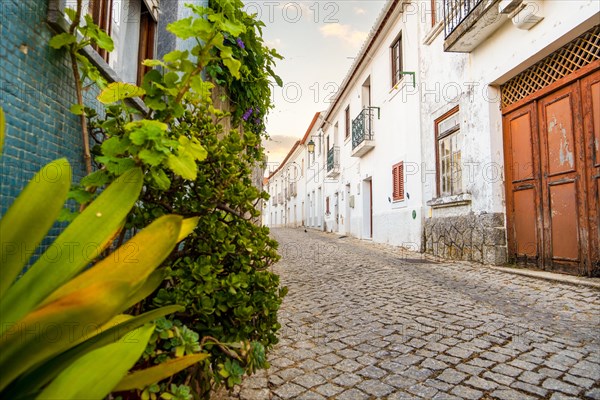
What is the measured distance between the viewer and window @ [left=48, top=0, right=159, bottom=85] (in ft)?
7.50

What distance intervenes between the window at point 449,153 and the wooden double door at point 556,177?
117 cm

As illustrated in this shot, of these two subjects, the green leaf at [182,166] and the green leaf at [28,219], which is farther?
the green leaf at [182,166]

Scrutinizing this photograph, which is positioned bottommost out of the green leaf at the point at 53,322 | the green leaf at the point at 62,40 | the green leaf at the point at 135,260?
the green leaf at the point at 53,322

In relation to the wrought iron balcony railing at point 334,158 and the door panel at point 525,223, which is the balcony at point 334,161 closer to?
the wrought iron balcony railing at point 334,158

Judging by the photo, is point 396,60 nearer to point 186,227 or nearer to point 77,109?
point 77,109

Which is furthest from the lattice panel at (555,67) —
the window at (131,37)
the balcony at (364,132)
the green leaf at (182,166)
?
the balcony at (364,132)

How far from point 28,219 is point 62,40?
3.41 ft

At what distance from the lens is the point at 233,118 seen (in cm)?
400

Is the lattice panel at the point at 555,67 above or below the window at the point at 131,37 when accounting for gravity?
above

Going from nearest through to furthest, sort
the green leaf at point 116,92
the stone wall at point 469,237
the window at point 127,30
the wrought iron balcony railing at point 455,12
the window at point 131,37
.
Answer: the green leaf at point 116,92 < the window at point 127,30 < the window at point 131,37 < the stone wall at point 469,237 < the wrought iron balcony railing at point 455,12

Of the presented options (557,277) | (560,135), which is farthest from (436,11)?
(557,277)

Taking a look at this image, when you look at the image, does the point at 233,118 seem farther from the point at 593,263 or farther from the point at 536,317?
the point at 593,263

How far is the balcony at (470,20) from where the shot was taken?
5500mm

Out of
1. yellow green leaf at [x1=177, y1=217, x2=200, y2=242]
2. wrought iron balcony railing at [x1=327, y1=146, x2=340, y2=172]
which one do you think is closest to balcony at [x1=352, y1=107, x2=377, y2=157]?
wrought iron balcony railing at [x1=327, y1=146, x2=340, y2=172]
